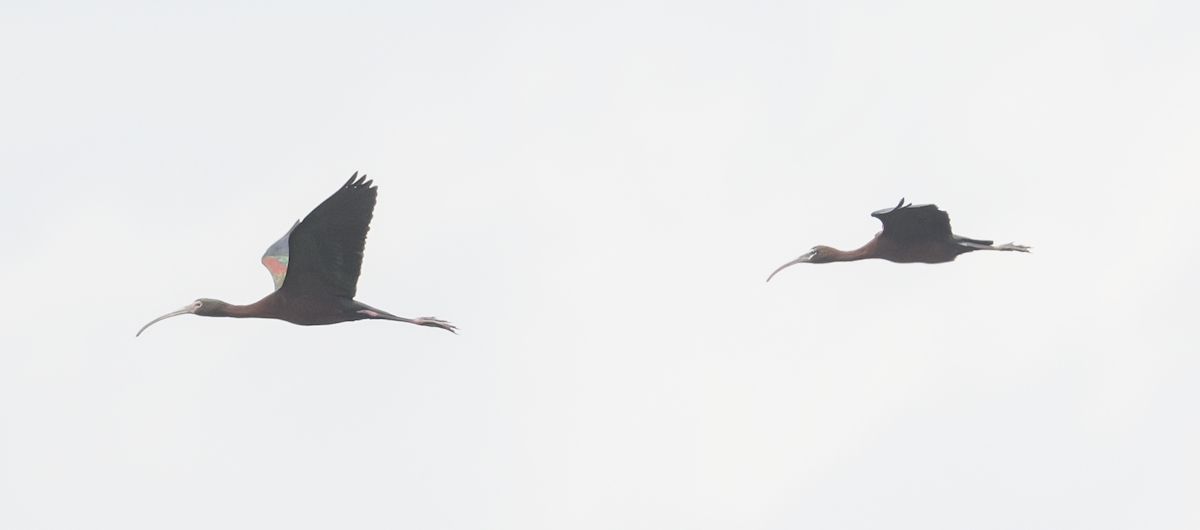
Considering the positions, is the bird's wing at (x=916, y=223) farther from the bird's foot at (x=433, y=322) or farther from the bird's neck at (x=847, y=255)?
the bird's foot at (x=433, y=322)

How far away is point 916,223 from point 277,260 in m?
8.21

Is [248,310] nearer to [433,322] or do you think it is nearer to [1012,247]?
[433,322]

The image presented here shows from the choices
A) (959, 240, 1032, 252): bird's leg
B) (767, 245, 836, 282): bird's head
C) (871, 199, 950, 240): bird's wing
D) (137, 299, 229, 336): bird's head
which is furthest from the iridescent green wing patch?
(959, 240, 1032, 252): bird's leg

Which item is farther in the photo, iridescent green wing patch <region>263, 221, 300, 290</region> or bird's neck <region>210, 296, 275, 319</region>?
iridescent green wing patch <region>263, 221, 300, 290</region>

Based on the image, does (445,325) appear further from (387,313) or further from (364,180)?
(364,180)

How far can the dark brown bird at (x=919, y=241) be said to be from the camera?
2045 centimetres

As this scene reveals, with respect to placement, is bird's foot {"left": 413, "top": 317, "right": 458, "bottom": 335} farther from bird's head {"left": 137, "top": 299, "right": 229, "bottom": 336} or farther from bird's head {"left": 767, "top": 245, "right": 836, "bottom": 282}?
bird's head {"left": 767, "top": 245, "right": 836, "bottom": 282}

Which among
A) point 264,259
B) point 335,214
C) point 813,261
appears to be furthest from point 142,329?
point 813,261

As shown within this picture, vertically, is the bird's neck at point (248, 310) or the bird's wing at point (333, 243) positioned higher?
the bird's wing at point (333, 243)

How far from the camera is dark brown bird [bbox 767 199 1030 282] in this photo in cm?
2045

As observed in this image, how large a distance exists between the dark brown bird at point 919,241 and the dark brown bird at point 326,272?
19.0 ft

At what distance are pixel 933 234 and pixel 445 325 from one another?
631 centimetres

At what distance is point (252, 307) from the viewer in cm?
1892

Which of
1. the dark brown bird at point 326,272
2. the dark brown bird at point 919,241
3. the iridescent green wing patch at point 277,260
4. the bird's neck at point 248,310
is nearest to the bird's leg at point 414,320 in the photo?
the dark brown bird at point 326,272
